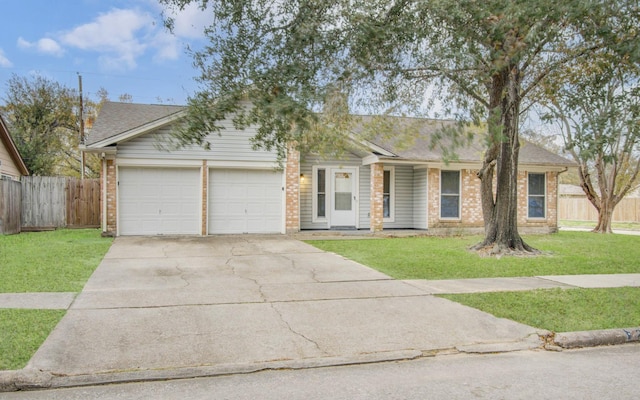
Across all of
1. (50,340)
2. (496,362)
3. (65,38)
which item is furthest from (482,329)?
(65,38)

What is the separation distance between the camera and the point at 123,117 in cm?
1816

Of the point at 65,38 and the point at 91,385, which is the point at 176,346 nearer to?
the point at 91,385

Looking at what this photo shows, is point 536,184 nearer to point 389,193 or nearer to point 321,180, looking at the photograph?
point 389,193

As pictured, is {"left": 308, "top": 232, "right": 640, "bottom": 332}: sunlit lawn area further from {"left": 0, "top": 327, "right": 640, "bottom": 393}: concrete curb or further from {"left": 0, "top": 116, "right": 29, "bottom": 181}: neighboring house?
{"left": 0, "top": 116, "right": 29, "bottom": 181}: neighboring house

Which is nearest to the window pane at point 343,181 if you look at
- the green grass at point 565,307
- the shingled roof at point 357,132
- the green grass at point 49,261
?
the shingled roof at point 357,132

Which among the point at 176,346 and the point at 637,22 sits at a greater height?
the point at 637,22

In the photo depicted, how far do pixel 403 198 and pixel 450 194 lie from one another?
1786 millimetres

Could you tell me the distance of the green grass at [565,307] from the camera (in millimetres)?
6020

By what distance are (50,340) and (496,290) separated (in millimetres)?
6290

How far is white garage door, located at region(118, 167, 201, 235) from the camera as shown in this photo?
16.2 m

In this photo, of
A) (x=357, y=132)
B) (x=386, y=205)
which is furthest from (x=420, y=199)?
(x=357, y=132)

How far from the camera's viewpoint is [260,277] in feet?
29.8

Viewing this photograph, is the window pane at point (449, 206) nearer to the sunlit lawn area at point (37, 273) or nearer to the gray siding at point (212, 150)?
the gray siding at point (212, 150)

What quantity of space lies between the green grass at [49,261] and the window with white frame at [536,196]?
15.7 meters
